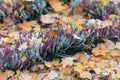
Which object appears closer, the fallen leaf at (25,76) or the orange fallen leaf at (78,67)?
the fallen leaf at (25,76)

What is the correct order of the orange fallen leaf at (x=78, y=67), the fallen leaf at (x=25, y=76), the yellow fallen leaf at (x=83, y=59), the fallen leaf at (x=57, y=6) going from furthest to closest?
the fallen leaf at (x=57, y=6), the yellow fallen leaf at (x=83, y=59), the orange fallen leaf at (x=78, y=67), the fallen leaf at (x=25, y=76)

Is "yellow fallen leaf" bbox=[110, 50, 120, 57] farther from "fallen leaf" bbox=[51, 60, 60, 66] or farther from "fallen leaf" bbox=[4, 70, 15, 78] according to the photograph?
"fallen leaf" bbox=[4, 70, 15, 78]

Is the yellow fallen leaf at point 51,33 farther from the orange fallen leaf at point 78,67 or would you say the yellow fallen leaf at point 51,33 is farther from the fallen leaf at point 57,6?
the fallen leaf at point 57,6

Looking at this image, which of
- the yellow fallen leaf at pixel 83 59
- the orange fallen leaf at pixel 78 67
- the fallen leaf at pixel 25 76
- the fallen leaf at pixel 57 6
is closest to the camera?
the fallen leaf at pixel 25 76

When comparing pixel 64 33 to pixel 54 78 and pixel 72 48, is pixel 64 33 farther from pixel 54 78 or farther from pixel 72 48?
pixel 54 78

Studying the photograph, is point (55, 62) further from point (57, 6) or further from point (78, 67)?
point (57, 6)

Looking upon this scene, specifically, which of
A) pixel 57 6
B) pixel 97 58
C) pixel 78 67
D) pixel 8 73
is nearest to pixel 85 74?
pixel 78 67

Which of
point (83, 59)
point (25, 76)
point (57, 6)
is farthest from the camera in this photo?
point (57, 6)

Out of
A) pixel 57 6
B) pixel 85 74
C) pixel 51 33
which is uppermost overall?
pixel 57 6

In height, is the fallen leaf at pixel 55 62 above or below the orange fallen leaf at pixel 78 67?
above

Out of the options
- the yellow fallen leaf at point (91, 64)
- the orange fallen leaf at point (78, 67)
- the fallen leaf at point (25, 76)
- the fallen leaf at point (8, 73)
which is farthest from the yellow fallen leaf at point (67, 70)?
the fallen leaf at point (8, 73)

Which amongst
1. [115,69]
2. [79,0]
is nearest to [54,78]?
[115,69]
